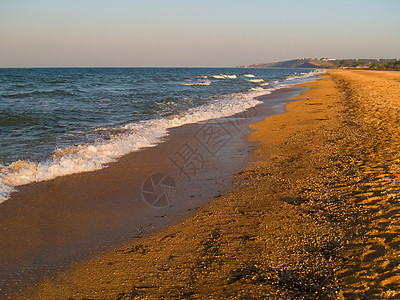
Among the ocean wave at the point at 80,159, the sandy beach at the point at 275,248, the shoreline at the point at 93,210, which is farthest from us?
the ocean wave at the point at 80,159

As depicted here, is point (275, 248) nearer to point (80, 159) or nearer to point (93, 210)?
point (93, 210)

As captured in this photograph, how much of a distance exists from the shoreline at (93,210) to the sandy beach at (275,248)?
250 millimetres

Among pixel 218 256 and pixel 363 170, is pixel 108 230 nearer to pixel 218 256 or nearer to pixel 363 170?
pixel 218 256

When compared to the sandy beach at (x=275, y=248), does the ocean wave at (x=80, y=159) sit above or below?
above

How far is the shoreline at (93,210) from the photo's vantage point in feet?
10.1

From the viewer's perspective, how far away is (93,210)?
4.10 m

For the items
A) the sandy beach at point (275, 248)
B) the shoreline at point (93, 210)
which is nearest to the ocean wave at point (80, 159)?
the shoreline at point (93, 210)

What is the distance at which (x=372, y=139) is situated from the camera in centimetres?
623

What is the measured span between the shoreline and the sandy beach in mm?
250

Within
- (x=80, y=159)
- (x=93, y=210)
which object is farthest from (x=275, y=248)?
(x=80, y=159)

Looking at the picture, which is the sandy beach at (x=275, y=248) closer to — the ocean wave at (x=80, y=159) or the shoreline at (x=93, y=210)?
the shoreline at (x=93, y=210)

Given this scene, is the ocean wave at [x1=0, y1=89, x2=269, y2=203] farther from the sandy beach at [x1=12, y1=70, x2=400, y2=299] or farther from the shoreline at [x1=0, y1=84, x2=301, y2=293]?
the sandy beach at [x1=12, y1=70, x2=400, y2=299]

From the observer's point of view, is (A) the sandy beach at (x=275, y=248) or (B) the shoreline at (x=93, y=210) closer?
(A) the sandy beach at (x=275, y=248)

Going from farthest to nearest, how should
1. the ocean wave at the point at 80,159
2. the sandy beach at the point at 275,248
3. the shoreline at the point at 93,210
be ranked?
1. the ocean wave at the point at 80,159
2. the shoreline at the point at 93,210
3. the sandy beach at the point at 275,248
